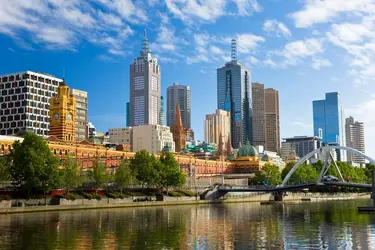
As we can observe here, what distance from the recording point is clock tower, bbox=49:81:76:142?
190250 mm

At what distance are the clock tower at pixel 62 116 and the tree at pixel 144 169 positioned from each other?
172 ft

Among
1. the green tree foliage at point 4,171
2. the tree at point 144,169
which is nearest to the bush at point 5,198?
the green tree foliage at point 4,171

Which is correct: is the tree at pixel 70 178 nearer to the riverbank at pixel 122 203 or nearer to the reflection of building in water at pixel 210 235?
the riverbank at pixel 122 203

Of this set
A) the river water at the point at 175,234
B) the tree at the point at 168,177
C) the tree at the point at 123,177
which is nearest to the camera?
the river water at the point at 175,234

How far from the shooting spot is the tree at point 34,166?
349 feet

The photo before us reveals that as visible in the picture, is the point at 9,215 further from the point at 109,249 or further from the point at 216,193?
the point at 216,193

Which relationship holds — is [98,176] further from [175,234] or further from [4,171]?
[175,234]

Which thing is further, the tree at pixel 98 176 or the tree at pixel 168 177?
the tree at pixel 168 177

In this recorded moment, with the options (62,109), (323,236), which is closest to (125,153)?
(62,109)

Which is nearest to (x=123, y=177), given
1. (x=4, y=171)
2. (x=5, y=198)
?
(x=4, y=171)

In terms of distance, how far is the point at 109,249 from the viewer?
168ft

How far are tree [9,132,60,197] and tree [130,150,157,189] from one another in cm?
3291

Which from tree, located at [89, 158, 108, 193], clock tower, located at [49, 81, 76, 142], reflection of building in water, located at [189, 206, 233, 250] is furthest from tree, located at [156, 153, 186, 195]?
reflection of building in water, located at [189, 206, 233, 250]

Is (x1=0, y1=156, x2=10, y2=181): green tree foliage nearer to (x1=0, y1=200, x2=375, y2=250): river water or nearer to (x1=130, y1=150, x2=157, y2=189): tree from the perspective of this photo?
(x1=0, y1=200, x2=375, y2=250): river water
